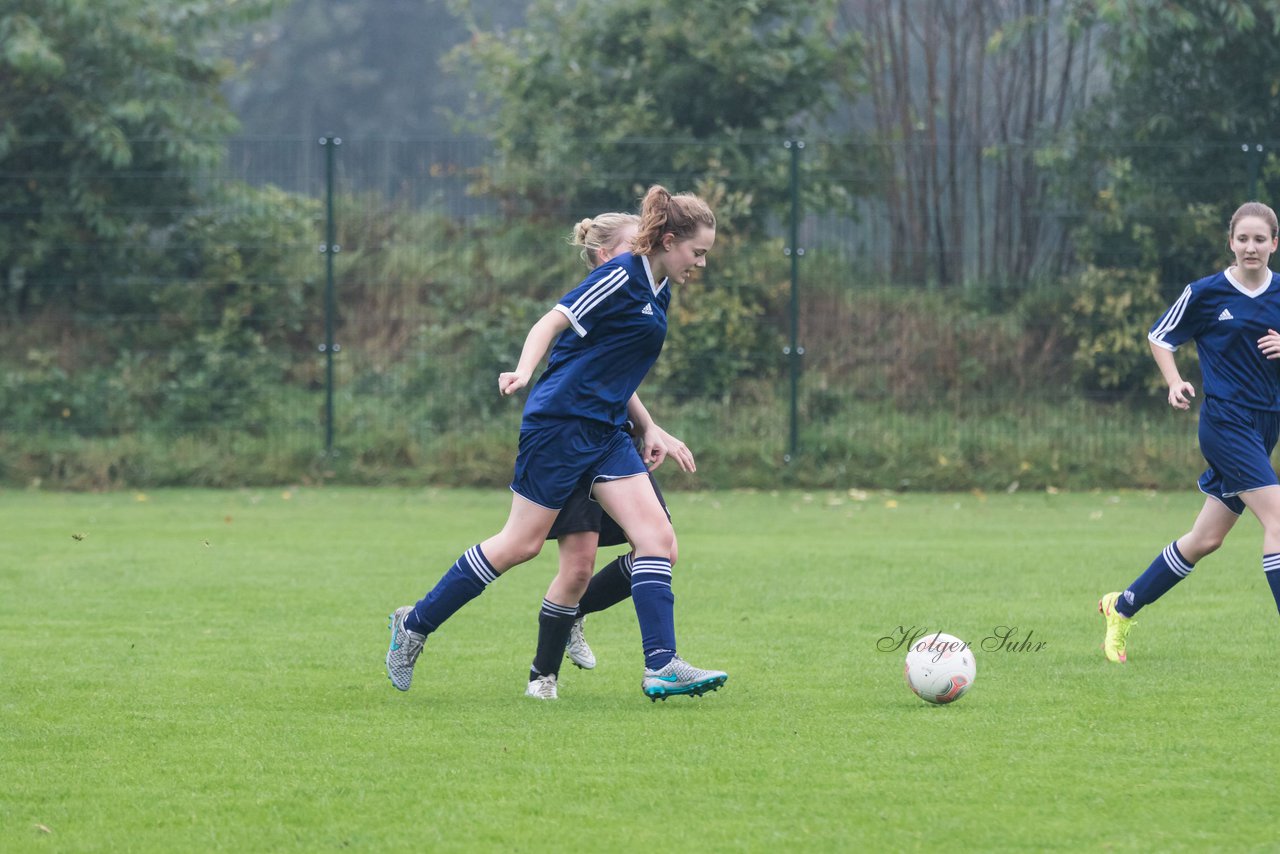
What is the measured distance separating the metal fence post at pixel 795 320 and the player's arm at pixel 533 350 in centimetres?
890

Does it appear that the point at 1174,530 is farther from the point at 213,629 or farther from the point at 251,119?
the point at 251,119

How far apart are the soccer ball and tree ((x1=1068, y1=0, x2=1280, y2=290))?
963cm

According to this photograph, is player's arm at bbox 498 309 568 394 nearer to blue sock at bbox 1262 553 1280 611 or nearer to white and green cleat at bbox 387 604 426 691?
white and green cleat at bbox 387 604 426 691

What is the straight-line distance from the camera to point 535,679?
5.97 metres

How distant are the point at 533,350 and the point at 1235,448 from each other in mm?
2842

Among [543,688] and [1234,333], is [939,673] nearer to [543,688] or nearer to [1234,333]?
[543,688]

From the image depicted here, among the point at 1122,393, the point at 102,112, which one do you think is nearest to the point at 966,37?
the point at 1122,393

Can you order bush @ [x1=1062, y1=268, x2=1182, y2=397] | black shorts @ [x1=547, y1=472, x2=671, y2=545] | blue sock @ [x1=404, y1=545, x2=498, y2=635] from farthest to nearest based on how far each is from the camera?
bush @ [x1=1062, y1=268, x2=1182, y2=397] → black shorts @ [x1=547, y1=472, x2=671, y2=545] → blue sock @ [x1=404, y1=545, x2=498, y2=635]

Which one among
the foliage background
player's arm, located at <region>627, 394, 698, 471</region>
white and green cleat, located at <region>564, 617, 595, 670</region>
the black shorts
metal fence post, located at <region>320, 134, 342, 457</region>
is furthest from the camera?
metal fence post, located at <region>320, 134, 342, 457</region>

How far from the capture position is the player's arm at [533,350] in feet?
17.8

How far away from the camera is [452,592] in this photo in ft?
19.4

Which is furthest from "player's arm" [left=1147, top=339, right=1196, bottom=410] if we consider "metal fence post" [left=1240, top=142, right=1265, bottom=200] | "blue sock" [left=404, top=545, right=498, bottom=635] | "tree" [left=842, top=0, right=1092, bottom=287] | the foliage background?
"tree" [left=842, top=0, right=1092, bottom=287]

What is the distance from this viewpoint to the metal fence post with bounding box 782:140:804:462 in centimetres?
1473

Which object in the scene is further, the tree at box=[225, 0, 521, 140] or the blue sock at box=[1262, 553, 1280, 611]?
the tree at box=[225, 0, 521, 140]
